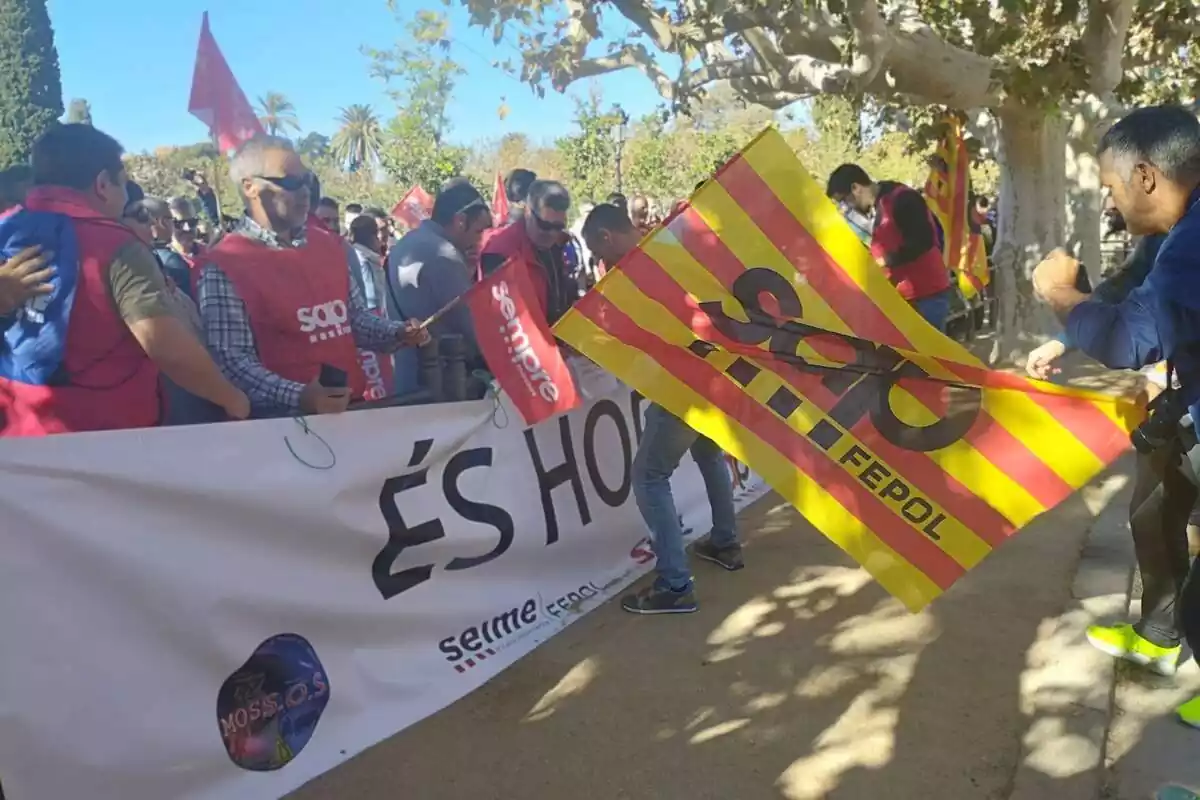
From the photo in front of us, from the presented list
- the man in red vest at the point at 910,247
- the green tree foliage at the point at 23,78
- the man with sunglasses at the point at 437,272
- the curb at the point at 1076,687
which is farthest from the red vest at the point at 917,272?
the green tree foliage at the point at 23,78

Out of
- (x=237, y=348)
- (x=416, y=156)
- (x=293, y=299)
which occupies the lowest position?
(x=237, y=348)

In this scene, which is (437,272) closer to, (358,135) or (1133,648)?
(1133,648)

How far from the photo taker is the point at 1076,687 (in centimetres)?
338

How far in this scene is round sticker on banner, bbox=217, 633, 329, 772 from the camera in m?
2.82

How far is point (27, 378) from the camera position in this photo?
2.97 m

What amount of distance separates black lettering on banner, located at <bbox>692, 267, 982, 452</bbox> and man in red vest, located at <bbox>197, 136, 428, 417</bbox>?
139 centimetres

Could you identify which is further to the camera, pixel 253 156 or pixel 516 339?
pixel 516 339

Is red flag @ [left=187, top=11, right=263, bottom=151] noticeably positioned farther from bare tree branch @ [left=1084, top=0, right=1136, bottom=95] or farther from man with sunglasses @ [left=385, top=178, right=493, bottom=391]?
bare tree branch @ [left=1084, top=0, right=1136, bottom=95]

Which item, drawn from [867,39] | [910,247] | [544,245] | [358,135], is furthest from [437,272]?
[358,135]

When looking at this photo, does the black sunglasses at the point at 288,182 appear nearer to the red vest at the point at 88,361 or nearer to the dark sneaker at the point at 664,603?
the red vest at the point at 88,361

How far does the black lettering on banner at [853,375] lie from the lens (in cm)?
287

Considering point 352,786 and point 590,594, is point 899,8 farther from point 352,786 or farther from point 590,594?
point 352,786

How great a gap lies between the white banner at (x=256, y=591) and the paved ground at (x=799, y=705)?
0.23 metres

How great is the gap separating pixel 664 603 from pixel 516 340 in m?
1.33
